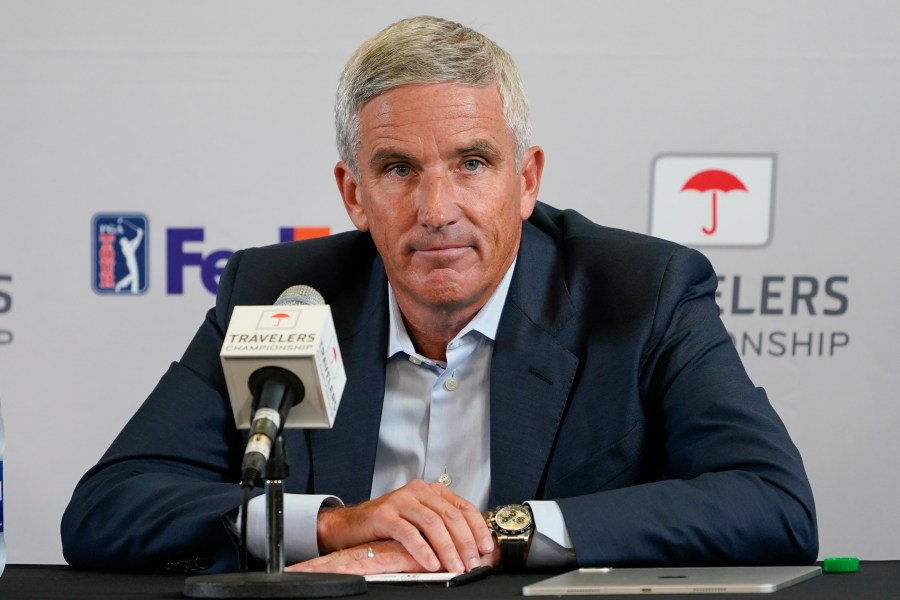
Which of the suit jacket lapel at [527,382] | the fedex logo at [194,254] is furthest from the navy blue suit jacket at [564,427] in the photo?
the fedex logo at [194,254]

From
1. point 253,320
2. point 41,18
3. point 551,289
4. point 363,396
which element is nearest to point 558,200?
point 551,289

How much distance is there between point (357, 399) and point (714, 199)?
1405mm

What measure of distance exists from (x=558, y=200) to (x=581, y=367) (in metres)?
1.10

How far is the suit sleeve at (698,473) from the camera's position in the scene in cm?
184

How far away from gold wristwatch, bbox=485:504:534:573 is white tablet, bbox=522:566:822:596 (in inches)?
4.4

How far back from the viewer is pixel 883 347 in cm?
332

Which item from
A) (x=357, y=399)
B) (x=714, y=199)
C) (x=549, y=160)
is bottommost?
(x=357, y=399)

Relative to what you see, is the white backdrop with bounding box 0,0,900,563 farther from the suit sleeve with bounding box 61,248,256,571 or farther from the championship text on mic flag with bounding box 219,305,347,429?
the championship text on mic flag with bounding box 219,305,347,429

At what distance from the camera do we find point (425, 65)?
2.28 m

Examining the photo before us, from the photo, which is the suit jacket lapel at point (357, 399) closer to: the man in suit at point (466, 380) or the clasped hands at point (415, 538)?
the man in suit at point (466, 380)

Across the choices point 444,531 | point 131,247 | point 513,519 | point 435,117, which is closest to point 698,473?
point 513,519

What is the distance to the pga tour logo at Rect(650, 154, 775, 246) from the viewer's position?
11.0 ft

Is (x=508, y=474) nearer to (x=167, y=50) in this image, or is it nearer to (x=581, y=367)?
(x=581, y=367)

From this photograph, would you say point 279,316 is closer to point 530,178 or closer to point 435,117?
point 435,117
